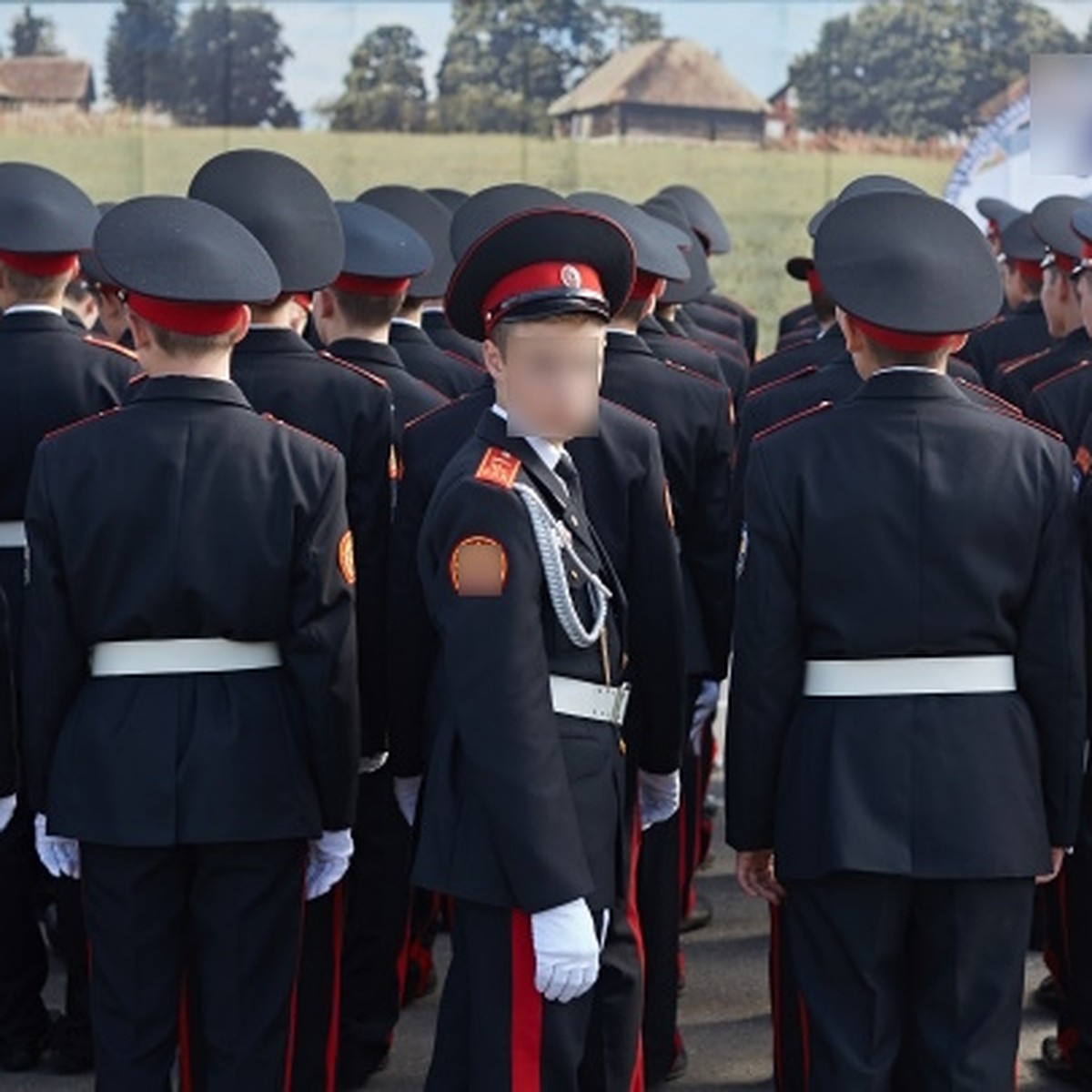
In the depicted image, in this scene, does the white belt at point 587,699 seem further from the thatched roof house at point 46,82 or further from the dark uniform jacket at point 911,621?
the thatched roof house at point 46,82

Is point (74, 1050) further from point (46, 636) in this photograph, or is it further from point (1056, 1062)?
point (1056, 1062)

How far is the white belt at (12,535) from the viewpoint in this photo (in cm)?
531

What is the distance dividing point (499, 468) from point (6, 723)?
1.41 metres

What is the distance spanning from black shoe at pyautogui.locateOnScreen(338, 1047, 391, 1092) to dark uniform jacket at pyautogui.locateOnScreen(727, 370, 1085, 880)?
1.57 metres

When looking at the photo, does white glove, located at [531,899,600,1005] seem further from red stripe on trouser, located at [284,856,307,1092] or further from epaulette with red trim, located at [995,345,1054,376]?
epaulette with red trim, located at [995,345,1054,376]

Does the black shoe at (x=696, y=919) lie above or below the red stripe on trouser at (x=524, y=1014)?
below

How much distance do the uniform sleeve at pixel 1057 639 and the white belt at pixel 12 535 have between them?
7.95 feet

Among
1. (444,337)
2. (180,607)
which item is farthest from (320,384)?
(444,337)

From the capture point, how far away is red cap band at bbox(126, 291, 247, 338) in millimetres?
4102

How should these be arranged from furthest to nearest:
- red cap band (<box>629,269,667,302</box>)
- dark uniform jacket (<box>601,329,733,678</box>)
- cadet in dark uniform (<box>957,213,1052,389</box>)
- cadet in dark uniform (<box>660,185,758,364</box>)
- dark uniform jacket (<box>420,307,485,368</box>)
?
1. cadet in dark uniform (<box>660,185,758,364</box>)
2. cadet in dark uniform (<box>957,213,1052,389</box>)
3. dark uniform jacket (<box>420,307,485,368</box>)
4. red cap band (<box>629,269,667,302</box>)
5. dark uniform jacket (<box>601,329,733,678</box>)

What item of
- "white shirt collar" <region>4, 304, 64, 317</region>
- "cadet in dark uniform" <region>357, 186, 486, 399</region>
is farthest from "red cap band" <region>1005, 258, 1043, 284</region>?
"white shirt collar" <region>4, 304, 64, 317</region>

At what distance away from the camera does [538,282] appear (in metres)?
3.81

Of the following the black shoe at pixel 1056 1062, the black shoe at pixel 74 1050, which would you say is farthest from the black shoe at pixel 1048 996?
the black shoe at pixel 74 1050

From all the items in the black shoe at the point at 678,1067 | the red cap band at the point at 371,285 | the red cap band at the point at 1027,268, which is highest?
the red cap band at the point at 371,285
